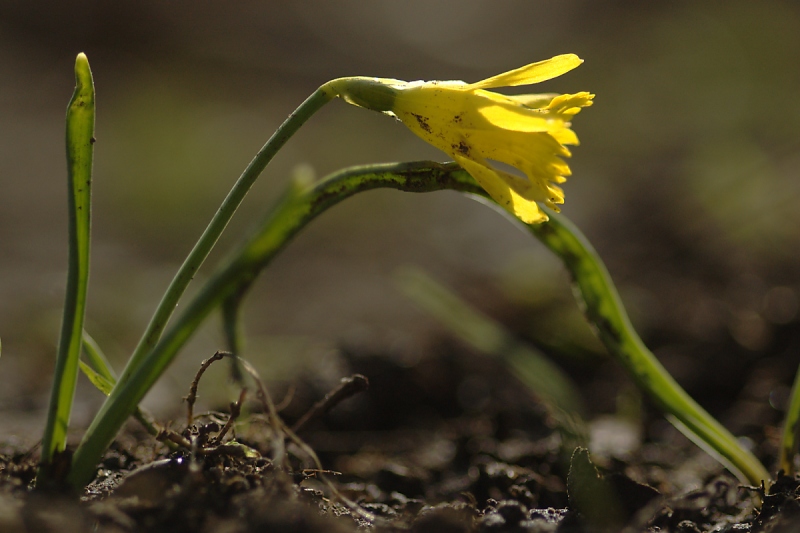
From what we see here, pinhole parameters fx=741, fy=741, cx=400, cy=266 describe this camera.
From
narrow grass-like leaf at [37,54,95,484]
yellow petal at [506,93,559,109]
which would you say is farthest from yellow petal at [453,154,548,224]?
narrow grass-like leaf at [37,54,95,484]

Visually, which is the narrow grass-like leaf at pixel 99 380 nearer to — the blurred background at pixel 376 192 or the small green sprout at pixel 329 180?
the small green sprout at pixel 329 180

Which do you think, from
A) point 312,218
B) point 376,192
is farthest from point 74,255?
point 376,192

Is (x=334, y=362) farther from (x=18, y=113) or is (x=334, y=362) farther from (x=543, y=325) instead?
(x=18, y=113)

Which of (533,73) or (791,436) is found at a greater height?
(533,73)

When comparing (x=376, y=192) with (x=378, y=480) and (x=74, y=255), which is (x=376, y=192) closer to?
(x=378, y=480)

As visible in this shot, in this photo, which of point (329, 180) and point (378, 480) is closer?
point (329, 180)

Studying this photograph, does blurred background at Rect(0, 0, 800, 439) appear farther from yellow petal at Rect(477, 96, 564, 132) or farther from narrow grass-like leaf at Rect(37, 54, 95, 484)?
yellow petal at Rect(477, 96, 564, 132)

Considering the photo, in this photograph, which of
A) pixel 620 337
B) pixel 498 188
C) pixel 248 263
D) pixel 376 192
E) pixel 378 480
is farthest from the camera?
pixel 376 192
